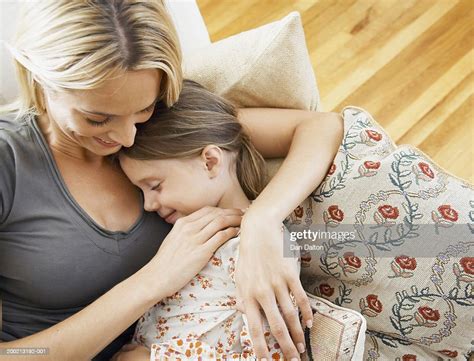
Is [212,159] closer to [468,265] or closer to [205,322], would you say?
[205,322]

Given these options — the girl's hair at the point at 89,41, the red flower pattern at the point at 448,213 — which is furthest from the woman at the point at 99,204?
the red flower pattern at the point at 448,213

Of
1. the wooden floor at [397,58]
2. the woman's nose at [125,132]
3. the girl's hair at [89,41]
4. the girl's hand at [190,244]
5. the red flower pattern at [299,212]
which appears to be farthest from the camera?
the wooden floor at [397,58]

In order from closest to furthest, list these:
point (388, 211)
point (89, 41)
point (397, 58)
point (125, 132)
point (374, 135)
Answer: point (89, 41) → point (125, 132) → point (388, 211) → point (374, 135) → point (397, 58)

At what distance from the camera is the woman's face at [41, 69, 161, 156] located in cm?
113

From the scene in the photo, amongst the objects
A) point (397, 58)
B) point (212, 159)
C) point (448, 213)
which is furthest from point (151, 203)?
point (397, 58)

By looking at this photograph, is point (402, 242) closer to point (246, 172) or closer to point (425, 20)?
point (246, 172)

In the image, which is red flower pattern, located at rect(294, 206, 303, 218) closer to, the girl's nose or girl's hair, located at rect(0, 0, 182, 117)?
the girl's nose

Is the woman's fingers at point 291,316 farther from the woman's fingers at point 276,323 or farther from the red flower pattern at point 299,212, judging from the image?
the red flower pattern at point 299,212

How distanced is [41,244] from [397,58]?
66.3 inches

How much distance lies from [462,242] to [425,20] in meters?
1.67

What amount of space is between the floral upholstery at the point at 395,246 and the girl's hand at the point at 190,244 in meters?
0.15

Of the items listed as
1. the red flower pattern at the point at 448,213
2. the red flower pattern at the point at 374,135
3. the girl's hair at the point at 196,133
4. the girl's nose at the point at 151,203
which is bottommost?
the red flower pattern at the point at 448,213

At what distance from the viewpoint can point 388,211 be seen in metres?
1.31

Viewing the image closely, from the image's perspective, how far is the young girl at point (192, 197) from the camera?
1.31 meters
